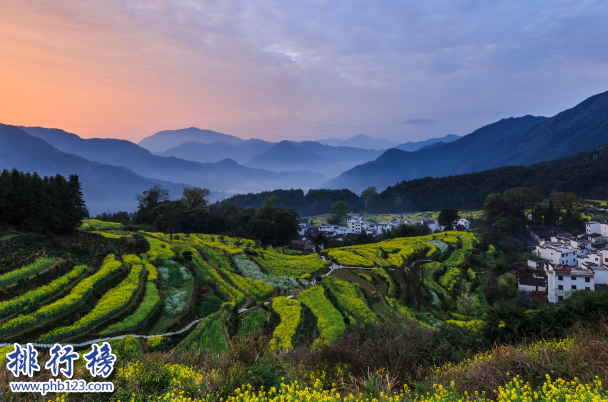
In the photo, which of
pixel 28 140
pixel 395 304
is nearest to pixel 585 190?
pixel 395 304

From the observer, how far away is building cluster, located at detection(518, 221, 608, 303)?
2422 cm

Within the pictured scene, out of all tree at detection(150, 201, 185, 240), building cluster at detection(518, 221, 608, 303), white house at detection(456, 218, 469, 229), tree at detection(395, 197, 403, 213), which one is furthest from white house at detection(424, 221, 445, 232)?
tree at detection(150, 201, 185, 240)

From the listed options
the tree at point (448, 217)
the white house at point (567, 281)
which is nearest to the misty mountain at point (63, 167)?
the tree at point (448, 217)

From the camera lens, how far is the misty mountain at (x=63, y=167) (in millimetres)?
155575

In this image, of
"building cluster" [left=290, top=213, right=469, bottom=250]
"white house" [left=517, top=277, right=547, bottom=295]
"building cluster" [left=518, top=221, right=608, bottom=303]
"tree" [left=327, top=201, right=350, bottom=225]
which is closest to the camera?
"building cluster" [left=518, top=221, right=608, bottom=303]

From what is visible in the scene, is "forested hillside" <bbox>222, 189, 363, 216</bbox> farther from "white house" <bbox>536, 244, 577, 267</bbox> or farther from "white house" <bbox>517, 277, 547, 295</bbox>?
"white house" <bbox>517, 277, 547, 295</bbox>

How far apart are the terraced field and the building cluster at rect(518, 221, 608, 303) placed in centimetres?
826

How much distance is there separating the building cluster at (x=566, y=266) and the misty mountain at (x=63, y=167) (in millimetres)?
166748

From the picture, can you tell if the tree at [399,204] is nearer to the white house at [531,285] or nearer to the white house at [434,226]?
the white house at [434,226]

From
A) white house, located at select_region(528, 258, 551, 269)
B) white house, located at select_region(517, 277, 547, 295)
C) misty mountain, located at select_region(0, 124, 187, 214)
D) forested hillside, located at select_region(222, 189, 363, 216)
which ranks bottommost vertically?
white house, located at select_region(517, 277, 547, 295)

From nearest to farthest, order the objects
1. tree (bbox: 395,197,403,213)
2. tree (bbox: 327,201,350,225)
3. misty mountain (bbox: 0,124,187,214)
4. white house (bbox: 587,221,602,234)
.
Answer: white house (bbox: 587,221,602,234), tree (bbox: 327,201,350,225), tree (bbox: 395,197,403,213), misty mountain (bbox: 0,124,187,214)

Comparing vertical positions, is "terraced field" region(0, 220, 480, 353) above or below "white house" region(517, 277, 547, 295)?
above

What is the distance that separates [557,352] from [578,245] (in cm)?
4076

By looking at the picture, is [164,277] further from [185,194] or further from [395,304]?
[185,194]
